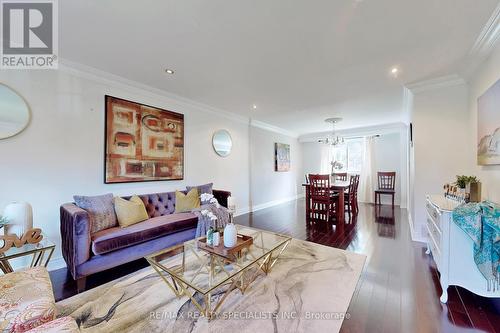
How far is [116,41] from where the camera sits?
208 centimetres

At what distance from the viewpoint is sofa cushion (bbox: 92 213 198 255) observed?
6.85 feet

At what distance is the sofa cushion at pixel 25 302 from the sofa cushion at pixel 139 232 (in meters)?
0.71

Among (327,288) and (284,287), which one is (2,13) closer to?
(284,287)

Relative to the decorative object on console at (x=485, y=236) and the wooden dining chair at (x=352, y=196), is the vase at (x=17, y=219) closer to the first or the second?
the decorative object on console at (x=485, y=236)

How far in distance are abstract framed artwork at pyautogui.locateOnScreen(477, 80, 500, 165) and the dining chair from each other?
2.29 metres

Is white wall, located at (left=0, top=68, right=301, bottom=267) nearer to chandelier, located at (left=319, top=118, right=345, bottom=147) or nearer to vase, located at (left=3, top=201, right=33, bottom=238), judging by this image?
vase, located at (left=3, top=201, right=33, bottom=238)

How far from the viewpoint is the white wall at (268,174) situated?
18.1 ft

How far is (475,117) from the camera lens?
8.13 feet

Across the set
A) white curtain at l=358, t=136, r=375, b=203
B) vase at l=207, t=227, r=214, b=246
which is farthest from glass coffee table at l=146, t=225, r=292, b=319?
white curtain at l=358, t=136, r=375, b=203

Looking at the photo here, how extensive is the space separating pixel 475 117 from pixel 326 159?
4802 mm

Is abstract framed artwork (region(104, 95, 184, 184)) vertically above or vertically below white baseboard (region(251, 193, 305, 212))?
above

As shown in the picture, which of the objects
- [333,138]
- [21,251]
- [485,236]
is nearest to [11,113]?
[21,251]

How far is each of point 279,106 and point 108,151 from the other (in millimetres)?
3188

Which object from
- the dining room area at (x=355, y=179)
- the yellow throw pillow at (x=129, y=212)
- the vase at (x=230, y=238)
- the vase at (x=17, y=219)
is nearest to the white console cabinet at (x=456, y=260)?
the dining room area at (x=355, y=179)
